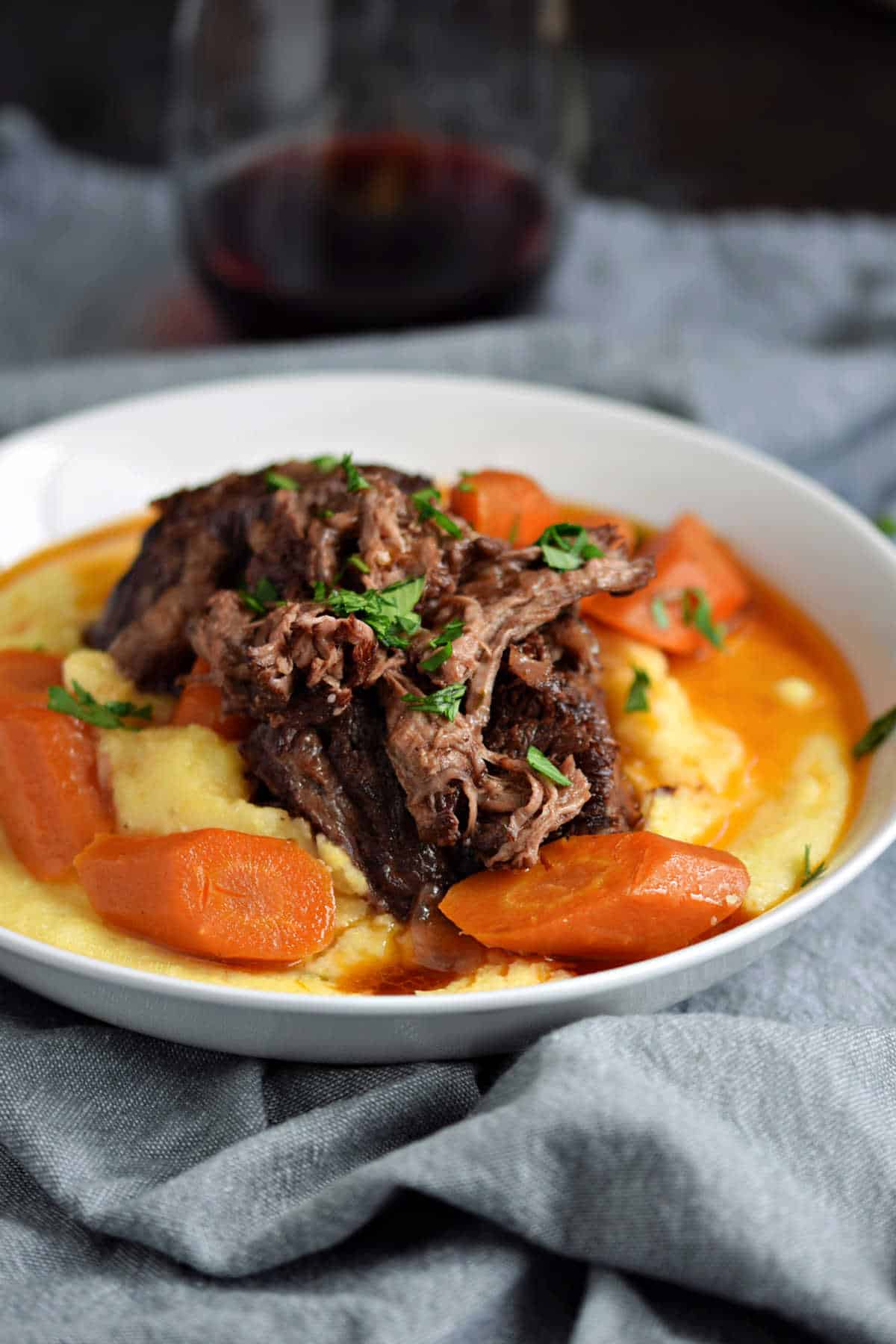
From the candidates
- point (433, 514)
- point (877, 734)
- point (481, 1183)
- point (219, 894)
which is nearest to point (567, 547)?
point (433, 514)

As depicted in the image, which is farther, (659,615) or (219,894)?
(659,615)

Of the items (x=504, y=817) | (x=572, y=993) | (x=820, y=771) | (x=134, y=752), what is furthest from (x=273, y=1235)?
(x=820, y=771)

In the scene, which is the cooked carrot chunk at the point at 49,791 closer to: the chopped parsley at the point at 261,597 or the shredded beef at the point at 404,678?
the shredded beef at the point at 404,678

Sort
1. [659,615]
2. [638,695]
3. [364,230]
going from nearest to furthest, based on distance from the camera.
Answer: [638,695] → [659,615] → [364,230]

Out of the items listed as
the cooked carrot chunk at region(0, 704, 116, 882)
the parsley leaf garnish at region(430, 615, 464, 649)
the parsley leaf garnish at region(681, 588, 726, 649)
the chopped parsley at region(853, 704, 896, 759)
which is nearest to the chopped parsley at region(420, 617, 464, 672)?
the parsley leaf garnish at region(430, 615, 464, 649)

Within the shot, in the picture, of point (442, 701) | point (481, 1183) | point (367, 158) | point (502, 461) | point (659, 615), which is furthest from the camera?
point (367, 158)

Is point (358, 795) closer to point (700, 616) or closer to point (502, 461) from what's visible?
point (700, 616)

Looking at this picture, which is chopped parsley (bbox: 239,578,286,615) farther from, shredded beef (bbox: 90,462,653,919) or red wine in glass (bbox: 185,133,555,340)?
red wine in glass (bbox: 185,133,555,340)
